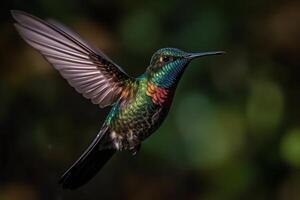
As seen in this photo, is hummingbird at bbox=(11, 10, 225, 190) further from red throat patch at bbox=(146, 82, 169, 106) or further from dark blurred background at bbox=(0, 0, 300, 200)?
dark blurred background at bbox=(0, 0, 300, 200)

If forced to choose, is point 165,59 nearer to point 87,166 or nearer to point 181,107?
point 87,166

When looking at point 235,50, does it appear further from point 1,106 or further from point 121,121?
point 121,121

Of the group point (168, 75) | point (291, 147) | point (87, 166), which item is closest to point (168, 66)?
point (168, 75)

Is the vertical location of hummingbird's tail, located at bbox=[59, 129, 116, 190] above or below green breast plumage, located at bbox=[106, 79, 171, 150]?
below

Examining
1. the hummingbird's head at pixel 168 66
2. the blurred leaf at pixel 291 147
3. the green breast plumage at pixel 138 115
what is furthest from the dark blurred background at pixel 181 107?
the hummingbird's head at pixel 168 66

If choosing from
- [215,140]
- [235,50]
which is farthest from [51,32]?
[235,50]

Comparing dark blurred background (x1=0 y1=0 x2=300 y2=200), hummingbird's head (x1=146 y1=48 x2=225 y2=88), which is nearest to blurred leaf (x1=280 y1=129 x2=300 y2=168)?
dark blurred background (x1=0 y1=0 x2=300 y2=200)

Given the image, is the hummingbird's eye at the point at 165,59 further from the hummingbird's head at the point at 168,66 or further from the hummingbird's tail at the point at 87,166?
the hummingbird's tail at the point at 87,166
